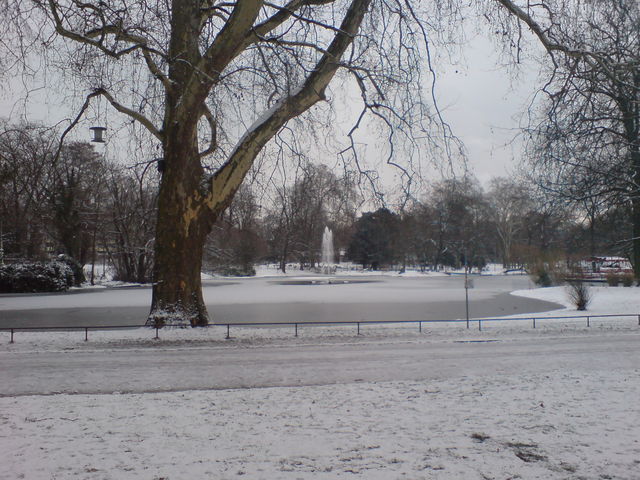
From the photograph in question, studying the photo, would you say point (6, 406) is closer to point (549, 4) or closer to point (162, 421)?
point (162, 421)

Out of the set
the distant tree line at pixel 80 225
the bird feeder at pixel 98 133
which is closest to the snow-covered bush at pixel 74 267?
the distant tree line at pixel 80 225

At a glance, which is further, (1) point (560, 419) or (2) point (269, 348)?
(2) point (269, 348)

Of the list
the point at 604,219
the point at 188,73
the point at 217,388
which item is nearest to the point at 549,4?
the point at 188,73

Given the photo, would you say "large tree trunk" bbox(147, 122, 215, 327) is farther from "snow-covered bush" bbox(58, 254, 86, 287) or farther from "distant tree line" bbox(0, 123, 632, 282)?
"snow-covered bush" bbox(58, 254, 86, 287)

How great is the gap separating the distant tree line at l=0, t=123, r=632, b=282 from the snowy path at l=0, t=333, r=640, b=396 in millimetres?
3508

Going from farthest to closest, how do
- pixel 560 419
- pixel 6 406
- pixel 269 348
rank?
pixel 269 348 < pixel 6 406 < pixel 560 419

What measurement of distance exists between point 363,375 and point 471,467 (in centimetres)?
467

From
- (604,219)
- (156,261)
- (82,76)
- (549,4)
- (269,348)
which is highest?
(549,4)

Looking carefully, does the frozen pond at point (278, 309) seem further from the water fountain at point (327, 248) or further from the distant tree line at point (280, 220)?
the water fountain at point (327, 248)

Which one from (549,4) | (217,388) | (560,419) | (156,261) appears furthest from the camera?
(156,261)

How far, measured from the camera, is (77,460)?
16.3 feet

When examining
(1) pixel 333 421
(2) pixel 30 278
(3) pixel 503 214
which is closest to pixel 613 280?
(1) pixel 333 421

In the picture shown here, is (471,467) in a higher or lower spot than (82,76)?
lower

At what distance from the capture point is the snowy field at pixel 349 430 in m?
4.75
